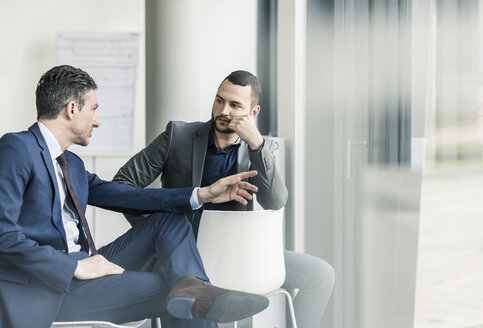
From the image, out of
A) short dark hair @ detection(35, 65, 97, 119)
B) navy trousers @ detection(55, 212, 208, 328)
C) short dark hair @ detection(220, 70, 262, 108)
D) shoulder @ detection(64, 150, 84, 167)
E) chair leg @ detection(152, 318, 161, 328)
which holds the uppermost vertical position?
short dark hair @ detection(220, 70, 262, 108)

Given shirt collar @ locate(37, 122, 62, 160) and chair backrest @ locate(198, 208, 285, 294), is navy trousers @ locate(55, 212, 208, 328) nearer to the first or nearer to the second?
chair backrest @ locate(198, 208, 285, 294)

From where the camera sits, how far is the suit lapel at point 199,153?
245 cm

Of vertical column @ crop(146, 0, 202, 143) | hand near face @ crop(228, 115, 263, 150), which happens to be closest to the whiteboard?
vertical column @ crop(146, 0, 202, 143)

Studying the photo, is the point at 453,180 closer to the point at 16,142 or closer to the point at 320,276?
the point at 320,276

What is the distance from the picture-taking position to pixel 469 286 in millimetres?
1817

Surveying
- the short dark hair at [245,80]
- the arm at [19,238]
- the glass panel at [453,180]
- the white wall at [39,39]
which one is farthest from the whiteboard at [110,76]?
the glass panel at [453,180]

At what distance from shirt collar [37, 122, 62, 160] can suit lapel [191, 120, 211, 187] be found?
2.04ft

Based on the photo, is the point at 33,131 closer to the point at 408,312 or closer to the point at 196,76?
the point at 408,312

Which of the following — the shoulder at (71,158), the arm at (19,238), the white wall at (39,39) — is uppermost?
the white wall at (39,39)

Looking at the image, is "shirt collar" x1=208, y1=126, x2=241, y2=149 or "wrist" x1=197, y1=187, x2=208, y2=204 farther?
"shirt collar" x1=208, y1=126, x2=241, y2=149

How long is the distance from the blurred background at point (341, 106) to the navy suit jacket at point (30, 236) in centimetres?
111

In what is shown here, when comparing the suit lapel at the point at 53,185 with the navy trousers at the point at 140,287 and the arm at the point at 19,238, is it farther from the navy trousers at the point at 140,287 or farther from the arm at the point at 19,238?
the navy trousers at the point at 140,287

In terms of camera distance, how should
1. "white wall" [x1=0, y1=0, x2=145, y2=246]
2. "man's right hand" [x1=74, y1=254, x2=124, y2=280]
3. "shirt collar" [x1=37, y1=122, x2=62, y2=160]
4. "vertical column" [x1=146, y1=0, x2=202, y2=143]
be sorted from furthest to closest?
"white wall" [x1=0, y1=0, x2=145, y2=246] → "vertical column" [x1=146, y1=0, x2=202, y2=143] → "shirt collar" [x1=37, y1=122, x2=62, y2=160] → "man's right hand" [x1=74, y1=254, x2=124, y2=280]

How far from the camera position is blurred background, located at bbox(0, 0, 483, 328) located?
192 centimetres
